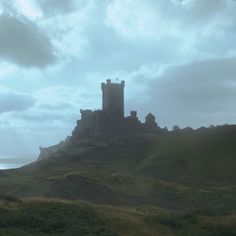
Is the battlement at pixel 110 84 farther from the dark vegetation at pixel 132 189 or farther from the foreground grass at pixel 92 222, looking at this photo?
the foreground grass at pixel 92 222

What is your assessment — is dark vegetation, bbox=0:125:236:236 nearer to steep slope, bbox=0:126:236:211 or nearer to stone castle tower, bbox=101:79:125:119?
steep slope, bbox=0:126:236:211

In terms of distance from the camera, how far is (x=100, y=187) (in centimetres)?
6294

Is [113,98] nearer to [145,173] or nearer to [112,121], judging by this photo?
[112,121]

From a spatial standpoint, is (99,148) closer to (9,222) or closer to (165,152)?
(165,152)

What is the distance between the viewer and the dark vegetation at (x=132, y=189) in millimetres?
28078

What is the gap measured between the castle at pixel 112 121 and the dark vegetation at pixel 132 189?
7137 mm

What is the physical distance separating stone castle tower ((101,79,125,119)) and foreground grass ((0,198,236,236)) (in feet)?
319

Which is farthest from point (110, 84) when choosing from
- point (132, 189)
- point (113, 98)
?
point (132, 189)

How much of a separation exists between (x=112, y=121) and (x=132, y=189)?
6140 centimetres

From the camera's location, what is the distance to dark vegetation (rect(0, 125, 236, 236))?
28.1 meters

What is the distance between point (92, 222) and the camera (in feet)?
91.4

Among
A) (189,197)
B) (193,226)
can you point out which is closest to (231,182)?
(189,197)

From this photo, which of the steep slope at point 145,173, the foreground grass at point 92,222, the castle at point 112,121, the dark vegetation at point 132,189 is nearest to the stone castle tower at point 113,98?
the castle at point 112,121

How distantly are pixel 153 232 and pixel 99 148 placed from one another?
3203 inches
